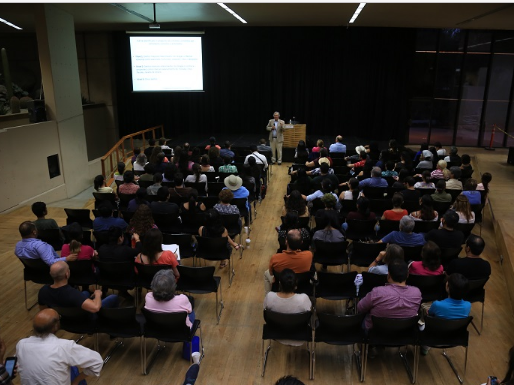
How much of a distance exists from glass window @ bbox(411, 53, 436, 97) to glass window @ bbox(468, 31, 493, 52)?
1.66 m

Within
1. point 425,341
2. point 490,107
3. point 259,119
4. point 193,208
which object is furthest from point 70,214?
point 490,107

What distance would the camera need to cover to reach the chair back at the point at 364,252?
5551 mm

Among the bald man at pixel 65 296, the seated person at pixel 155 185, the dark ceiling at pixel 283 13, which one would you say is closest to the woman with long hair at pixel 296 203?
the seated person at pixel 155 185

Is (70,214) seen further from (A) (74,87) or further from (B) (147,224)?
(A) (74,87)

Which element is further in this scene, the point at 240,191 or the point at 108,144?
the point at 108,144

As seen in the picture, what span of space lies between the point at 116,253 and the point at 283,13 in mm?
9435

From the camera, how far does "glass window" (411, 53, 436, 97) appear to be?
637 inches

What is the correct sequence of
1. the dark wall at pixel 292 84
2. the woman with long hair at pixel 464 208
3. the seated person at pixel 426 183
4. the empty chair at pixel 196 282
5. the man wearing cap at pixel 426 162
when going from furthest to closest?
the dark wall at pixel 292 84, the man wearing cap at pixel 426 162, the seated person at pixel 426 183, the woman with long hair at pixel 464 208, the empty chair at pixel 196 282

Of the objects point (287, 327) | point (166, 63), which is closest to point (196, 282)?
point (287, 327)

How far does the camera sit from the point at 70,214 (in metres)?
7.05

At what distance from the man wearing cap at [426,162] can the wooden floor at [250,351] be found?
3.57m

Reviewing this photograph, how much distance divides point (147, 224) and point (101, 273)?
2.82 feet

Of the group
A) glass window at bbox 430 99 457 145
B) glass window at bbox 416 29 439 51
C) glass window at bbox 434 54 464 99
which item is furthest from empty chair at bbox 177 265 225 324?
glass window at bbox 430 99 457 145

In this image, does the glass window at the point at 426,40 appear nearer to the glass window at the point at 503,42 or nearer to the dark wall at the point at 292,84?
the dark wall at the point at 292,84
